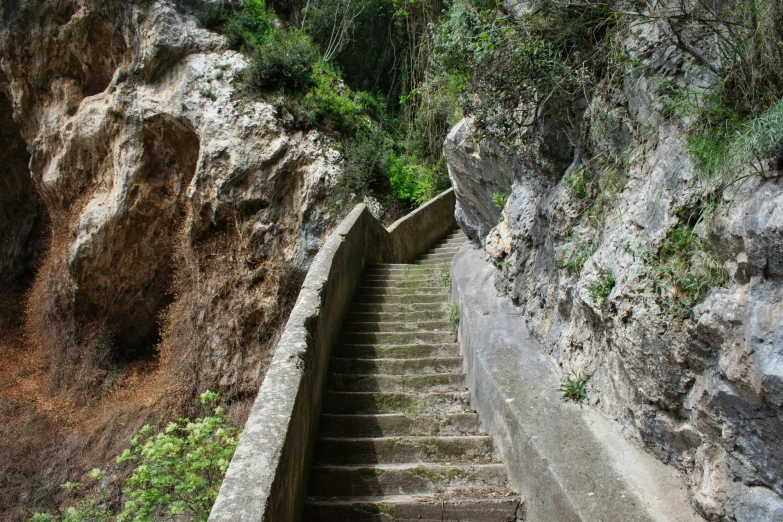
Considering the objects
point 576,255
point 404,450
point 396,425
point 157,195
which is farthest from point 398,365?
→ point 157,195

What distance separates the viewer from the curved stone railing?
2623mm

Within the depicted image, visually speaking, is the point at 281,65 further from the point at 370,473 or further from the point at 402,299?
the point at 370,473

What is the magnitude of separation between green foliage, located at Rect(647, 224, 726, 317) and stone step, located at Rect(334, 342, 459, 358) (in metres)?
3.03

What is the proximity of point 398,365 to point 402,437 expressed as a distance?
1125mm

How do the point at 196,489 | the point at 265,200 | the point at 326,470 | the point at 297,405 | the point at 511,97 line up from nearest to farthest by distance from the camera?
the point at 297,405
the point at 326,470
the point at 196,489
the point at 511,97
the point at 265,200

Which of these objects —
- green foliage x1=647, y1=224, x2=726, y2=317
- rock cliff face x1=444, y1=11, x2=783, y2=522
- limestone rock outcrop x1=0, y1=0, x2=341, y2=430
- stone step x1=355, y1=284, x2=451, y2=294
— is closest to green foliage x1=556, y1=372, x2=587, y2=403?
rock cliff face x1=444, y1=11, x2=783, y2=522

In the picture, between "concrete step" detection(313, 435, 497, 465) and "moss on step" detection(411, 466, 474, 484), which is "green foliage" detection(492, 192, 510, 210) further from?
"moss on step" detection(411, 466, 474, 484)

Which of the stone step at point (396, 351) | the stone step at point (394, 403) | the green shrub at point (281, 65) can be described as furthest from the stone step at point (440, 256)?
the stone step at point (394, 403)

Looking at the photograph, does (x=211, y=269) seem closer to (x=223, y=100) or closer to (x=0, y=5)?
(x=223, y=100)

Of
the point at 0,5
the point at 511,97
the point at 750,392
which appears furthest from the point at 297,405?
the point at 0,5

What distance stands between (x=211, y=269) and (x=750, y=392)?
1065 centimetres

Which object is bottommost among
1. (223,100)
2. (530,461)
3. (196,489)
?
(196,489)

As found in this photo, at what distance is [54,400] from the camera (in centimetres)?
1166

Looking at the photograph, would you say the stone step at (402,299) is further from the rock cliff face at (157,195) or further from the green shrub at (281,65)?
the green shrub at (281,65)
